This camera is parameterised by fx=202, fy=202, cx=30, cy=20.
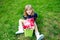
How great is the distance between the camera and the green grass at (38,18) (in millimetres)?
3229

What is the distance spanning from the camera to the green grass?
10.6 ft

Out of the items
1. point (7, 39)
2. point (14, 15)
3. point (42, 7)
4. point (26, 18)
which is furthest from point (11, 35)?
point (42, 7)

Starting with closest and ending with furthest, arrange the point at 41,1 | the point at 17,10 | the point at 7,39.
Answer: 1. the point at 7,39
2. the point at 17,10
3. the point at 41,1

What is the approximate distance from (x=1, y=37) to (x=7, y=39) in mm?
111

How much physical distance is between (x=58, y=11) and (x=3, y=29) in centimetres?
112

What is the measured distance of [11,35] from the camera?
322 centimetres

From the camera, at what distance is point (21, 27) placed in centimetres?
328

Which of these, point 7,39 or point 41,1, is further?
point 41,1

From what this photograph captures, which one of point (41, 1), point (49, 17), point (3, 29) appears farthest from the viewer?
point (41, 1)

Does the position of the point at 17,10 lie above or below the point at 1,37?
above

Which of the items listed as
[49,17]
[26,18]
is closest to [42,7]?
[49,17]

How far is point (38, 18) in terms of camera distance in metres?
3.61

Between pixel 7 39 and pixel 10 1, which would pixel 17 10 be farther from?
pixel 7 39

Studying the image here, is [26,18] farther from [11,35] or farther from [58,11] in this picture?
[58,11]
